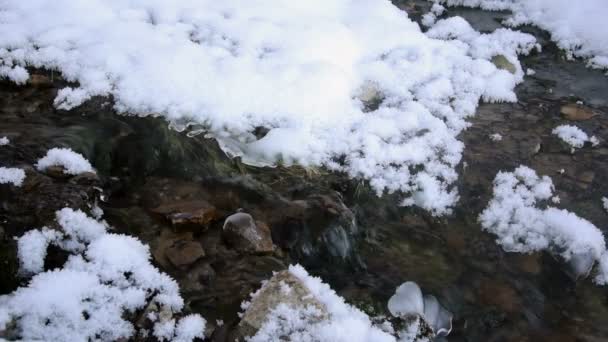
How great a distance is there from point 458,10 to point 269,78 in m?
3.74

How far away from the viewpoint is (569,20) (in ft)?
22.4

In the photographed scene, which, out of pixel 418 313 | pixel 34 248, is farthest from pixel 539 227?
pixel 34 248

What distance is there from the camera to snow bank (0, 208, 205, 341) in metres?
2.53

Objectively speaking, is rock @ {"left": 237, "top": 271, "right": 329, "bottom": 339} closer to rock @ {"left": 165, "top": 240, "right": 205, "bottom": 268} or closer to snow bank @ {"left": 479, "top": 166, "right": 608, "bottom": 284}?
rock @ {"left": 165, "top": 240, "right": 205, "bottom": 268}

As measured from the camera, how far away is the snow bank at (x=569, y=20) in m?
6.39

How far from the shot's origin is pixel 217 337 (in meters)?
2.79

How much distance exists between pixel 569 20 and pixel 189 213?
6.04 metres

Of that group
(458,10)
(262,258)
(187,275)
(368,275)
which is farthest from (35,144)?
(458,10)

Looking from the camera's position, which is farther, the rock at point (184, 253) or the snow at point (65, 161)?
the snow at point (65, 161)

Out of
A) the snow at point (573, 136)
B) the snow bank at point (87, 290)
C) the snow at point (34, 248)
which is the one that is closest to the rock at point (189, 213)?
the snow bank at point (87, 290)

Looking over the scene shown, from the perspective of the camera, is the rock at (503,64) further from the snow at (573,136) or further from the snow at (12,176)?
the snow at (12,176)

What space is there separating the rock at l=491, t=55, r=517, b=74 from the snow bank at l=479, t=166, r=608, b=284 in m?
1.97

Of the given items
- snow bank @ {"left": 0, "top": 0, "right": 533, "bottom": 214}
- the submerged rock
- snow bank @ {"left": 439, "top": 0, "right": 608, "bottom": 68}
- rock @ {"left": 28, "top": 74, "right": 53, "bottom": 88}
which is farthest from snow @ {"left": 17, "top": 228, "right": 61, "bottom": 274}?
snow bank @ {"left": 439, "top": 0, "right": 608, "bottom": 68}

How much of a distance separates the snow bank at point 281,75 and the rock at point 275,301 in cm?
148
